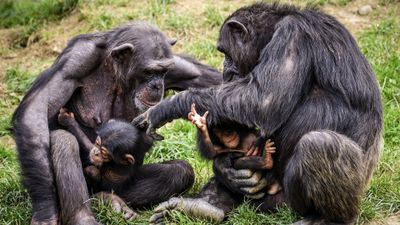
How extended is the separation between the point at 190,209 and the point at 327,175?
1.42m

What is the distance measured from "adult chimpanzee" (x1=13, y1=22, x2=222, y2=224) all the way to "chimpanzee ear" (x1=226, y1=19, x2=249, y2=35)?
2.81 ft

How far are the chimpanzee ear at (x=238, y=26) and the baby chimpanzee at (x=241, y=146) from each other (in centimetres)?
93

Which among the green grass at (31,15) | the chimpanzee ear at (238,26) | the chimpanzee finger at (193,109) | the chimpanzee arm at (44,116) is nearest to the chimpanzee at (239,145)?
the chimpanzee finger at (193,109)

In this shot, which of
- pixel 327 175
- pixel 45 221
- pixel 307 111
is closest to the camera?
pixel 327 175

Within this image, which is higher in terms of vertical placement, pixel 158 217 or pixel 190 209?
pixel 190 209

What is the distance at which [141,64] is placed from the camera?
27.1 ft

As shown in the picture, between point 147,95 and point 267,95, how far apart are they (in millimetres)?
1586

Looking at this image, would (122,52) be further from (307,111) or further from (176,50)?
(176,50)

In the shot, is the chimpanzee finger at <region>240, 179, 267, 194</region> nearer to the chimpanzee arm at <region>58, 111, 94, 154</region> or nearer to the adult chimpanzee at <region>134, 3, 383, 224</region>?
the adult chimpanzee at <region>134, 3, 383, 224</region>

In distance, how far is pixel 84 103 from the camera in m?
8.32

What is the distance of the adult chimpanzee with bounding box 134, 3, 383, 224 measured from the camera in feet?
22.7

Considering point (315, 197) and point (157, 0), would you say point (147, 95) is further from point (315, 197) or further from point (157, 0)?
point (157, 0)

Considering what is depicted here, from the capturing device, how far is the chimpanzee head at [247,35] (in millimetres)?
7715

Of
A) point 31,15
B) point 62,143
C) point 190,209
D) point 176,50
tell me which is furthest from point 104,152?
point 31,15
